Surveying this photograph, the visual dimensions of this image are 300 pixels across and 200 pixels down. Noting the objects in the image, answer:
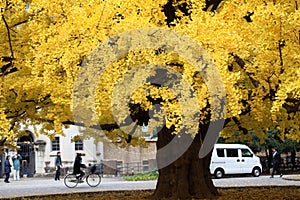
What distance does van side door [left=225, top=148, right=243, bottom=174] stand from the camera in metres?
30.8

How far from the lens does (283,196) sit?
52.0 ft

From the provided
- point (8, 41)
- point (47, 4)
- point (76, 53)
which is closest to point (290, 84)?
point (76, 53)

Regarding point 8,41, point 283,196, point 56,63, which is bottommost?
point 283,196

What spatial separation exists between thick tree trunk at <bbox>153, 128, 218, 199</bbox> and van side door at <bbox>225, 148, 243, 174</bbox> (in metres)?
15.4

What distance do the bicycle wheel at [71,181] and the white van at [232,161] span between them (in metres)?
9.05

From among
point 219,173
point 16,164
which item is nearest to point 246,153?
point 219,173

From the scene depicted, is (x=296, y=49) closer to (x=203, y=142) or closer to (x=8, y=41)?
(x=203, y=142)

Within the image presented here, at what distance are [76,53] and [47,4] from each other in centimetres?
158

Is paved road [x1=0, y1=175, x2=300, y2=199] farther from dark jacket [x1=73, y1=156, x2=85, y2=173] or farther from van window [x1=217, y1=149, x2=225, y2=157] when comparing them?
van window [x1=217, y1=149, x2=225, y2=157]

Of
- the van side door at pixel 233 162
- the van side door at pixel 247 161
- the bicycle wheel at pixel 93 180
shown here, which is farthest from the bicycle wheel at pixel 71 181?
the van side door at pixel 247 161

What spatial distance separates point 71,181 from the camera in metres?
23.9

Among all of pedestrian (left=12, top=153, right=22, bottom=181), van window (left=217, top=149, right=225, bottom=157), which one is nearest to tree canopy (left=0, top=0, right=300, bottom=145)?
van window (left=217, top=149, right=225, bottom=157)

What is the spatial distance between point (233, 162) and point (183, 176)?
54.4 ft

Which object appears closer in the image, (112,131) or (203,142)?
(203,142)
